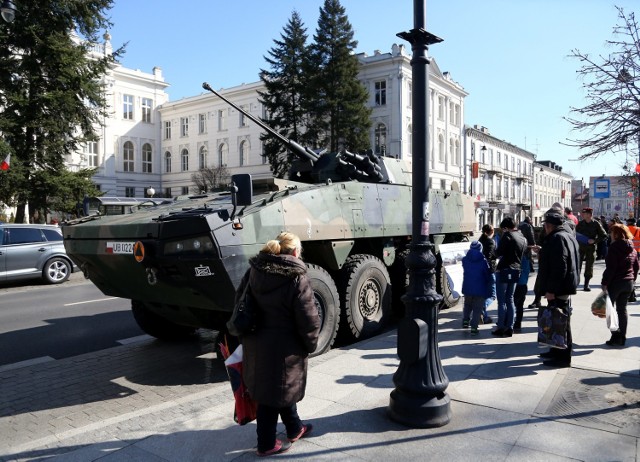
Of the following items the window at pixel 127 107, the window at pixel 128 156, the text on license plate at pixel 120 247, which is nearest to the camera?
the text on license plate at pixel 120 247

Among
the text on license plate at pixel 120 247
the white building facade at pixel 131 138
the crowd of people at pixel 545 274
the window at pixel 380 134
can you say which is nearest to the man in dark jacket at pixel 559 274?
the crowd of people at pixel 545 274

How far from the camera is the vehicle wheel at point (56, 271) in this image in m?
13.5

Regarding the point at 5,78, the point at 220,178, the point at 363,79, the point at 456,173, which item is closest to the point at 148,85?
the point at 220,178

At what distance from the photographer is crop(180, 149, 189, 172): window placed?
61281 millimetres

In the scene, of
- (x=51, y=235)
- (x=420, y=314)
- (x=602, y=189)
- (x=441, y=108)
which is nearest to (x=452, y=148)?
(x=441, y=108)

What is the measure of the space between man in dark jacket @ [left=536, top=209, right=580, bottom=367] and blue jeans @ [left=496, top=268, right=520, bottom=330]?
1324 millimetres

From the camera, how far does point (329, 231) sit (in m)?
6.57

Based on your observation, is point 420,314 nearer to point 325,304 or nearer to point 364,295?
point 325,304

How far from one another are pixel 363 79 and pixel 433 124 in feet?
26.4

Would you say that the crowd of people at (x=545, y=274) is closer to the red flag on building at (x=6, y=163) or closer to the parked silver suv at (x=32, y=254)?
the parked silver suv at (x=32, y=254)

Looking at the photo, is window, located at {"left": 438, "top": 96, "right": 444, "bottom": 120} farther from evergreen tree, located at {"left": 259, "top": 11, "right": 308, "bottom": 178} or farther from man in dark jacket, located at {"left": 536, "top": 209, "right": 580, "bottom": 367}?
man in dark jacket, located at {"left": 536, "top": 209, "right": 580, "bottom": 367}

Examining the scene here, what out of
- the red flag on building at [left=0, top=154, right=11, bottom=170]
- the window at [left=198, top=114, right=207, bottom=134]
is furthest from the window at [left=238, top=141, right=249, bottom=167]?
the red flag on building at [left=0, top=154, right=11, bottom=170]

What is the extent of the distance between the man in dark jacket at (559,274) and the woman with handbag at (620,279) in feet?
3.26

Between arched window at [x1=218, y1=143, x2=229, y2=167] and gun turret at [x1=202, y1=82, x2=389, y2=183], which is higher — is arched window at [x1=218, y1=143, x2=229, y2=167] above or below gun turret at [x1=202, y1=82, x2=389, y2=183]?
above
